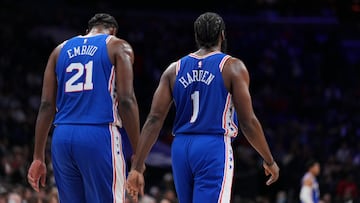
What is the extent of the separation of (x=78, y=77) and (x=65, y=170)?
0.74 m

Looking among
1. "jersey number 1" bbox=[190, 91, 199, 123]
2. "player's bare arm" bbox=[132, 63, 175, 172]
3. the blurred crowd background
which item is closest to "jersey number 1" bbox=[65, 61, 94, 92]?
"player's bare arm" bbox=[132, 63, 175, 172]

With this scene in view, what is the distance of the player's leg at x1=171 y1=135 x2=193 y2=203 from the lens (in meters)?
6.63

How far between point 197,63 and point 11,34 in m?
18.6

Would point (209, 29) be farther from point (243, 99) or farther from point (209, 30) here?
point (243, 99)

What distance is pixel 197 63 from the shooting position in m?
6.71

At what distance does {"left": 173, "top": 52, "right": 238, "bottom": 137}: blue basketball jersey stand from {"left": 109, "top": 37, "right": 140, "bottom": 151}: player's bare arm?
0.34 meters

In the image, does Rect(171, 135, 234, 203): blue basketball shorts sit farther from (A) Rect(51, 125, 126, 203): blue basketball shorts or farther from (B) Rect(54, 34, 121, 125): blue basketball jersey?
(B) Rect(54, 34, 121, 125): blue basketball jersey

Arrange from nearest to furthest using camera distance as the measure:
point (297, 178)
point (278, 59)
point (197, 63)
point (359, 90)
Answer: point (197, 63), point (297, 178), point (359, 90), point (278, 59)

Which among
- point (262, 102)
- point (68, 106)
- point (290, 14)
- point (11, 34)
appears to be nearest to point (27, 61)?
point (11, 34)

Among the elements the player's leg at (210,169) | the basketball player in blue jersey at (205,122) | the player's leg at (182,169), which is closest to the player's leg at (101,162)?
the basketball player in blue jersey at (205,122)

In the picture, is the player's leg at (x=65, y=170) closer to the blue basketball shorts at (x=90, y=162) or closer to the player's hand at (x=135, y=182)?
the blue basketball shorts at (x=90, y=162)

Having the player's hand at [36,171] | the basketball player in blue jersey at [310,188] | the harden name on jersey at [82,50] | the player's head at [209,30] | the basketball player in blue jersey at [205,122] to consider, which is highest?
the player's head at [209,30]

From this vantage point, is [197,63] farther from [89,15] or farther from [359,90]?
[89,15]

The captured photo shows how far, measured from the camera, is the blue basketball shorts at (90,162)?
664 centimetres
